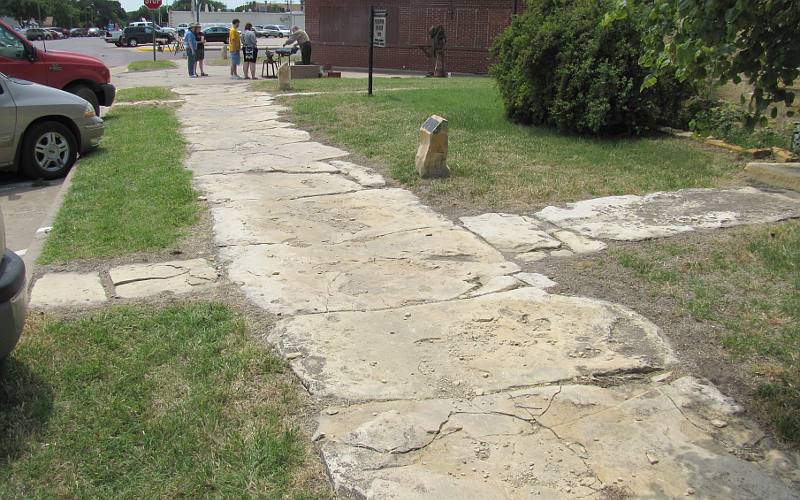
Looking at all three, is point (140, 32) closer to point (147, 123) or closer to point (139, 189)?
point (147, 123)

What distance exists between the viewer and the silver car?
29.2 feet

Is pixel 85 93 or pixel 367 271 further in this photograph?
pixel 85 93

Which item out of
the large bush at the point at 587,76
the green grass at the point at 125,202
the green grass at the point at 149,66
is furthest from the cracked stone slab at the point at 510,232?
the green grass at the point at 149,66

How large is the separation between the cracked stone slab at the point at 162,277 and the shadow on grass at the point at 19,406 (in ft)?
3.81

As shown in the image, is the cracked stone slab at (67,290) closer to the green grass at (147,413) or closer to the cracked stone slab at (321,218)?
the green grass at (147,413)

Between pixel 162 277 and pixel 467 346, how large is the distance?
2.35 m

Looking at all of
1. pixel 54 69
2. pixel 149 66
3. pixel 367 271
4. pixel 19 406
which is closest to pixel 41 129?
pixel 54 69

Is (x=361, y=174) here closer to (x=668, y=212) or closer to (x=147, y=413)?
(x=668, y=212)

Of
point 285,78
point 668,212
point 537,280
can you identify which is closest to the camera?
point 537,280

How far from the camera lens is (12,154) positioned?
9.05 m

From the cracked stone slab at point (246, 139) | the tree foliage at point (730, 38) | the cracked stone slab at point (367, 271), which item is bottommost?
the cracked stone slab at point (367, 271)

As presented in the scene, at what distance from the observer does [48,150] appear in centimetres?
940

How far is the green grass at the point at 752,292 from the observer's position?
372 centimetres

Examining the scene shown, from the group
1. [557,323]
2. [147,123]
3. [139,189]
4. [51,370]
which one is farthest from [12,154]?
[557,323]
